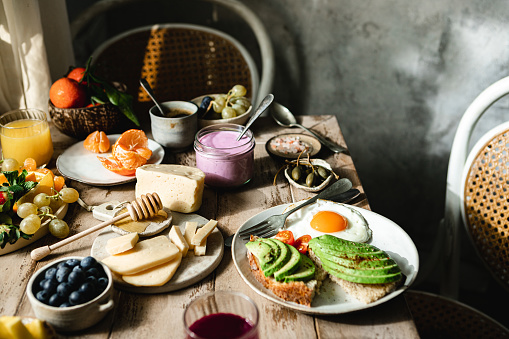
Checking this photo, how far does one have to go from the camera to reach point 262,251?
1015 mm

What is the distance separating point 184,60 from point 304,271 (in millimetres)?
1694

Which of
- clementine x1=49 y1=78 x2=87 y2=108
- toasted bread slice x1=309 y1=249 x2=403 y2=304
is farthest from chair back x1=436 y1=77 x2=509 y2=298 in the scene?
clementine x1=49 y1=78 x2=87 y2=108

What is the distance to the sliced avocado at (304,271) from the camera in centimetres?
96

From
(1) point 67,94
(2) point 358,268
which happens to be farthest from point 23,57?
(2) point 358,268

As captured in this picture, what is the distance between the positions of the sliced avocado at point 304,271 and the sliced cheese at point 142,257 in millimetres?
286

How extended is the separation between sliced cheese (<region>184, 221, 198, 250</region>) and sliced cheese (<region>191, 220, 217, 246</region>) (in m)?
0.02

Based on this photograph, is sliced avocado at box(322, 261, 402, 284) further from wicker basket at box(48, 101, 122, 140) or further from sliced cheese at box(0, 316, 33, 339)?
wicker basket at box(48, 101, 122, 140)

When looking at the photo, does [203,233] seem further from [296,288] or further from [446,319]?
[446,319]

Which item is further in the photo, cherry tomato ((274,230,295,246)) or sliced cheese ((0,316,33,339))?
cherry tomato ((274,230,295,246))

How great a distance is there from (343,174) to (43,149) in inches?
42.1

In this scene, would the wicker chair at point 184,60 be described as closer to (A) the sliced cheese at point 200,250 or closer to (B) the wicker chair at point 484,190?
(B) the wicker chair at point 484,190

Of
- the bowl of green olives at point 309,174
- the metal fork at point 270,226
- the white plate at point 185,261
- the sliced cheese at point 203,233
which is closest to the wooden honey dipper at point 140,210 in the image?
the white plate at point 185,261

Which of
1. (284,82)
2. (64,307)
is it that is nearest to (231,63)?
(284,82)

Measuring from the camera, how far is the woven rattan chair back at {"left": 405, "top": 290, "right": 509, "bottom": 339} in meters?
1.61
